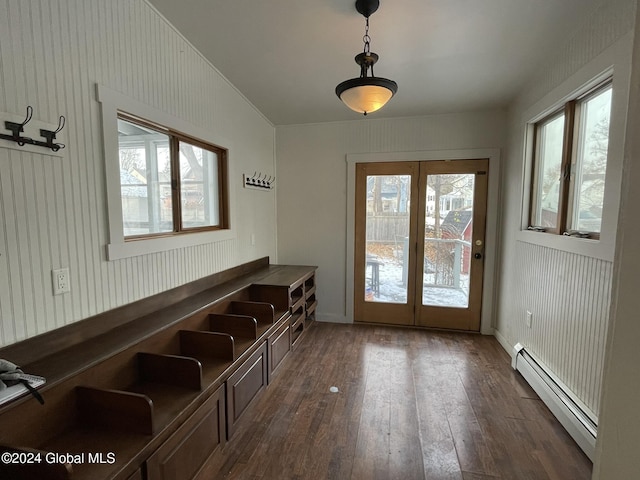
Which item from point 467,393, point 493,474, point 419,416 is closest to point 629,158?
point 493,474

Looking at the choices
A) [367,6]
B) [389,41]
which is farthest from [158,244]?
[389,41]

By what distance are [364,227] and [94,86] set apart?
2.91 metres

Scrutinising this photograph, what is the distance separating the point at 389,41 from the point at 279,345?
2.51 meters

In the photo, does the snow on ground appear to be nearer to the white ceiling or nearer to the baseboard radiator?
the baseboard radiator

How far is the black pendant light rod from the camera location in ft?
5.67

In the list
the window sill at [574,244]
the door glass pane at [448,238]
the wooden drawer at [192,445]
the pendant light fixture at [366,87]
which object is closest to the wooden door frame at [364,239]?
the door glass pane at [448,238]

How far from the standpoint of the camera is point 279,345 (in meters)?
2.60

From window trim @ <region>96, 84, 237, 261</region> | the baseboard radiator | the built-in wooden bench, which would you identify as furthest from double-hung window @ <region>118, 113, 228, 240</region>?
the baseboard radiator

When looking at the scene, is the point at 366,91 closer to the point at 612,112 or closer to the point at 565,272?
the point at 612,112

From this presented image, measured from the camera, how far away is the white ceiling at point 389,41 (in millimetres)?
1834

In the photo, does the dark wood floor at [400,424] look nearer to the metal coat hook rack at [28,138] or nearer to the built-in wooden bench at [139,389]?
the built-in wooden bench at [139,389]

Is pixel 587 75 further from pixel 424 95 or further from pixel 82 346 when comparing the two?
pixel 82 346

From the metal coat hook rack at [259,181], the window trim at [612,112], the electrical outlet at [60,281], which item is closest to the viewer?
the electrical outlet at [60,281]

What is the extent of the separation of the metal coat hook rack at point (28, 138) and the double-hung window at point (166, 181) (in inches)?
15.4
